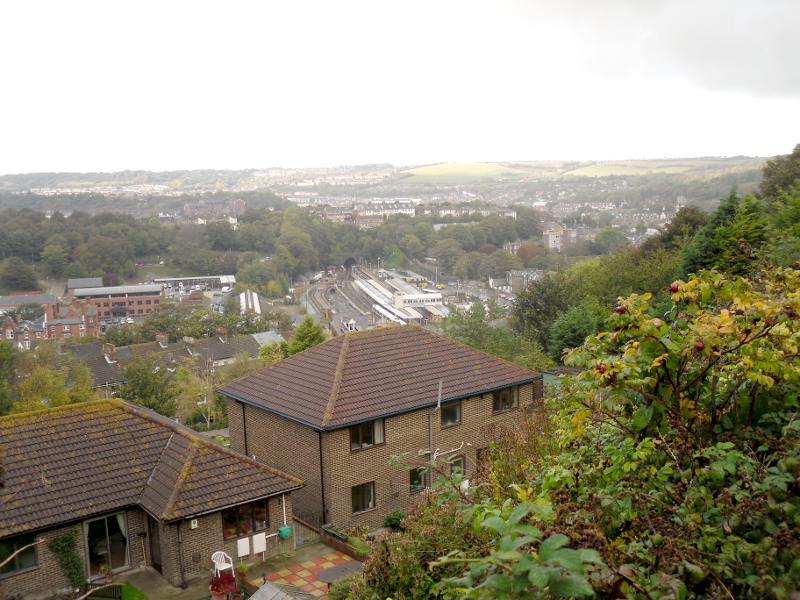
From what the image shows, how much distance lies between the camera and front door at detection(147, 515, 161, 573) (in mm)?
14148

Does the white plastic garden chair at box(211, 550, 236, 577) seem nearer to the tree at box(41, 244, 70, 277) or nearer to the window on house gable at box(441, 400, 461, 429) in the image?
the window on house gable at box(441, 400, 461, 429)

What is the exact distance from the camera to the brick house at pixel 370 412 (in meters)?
16.8

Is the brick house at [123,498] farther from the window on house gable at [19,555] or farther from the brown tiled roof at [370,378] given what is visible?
the brown tiled roof at [370,378]

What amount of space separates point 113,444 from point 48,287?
361 ft

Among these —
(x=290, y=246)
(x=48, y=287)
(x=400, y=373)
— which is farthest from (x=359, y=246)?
(x=400, y=373)

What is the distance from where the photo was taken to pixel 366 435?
17.1m

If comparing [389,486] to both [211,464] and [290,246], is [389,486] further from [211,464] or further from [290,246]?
[290,246]

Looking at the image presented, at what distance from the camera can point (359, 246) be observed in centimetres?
14550

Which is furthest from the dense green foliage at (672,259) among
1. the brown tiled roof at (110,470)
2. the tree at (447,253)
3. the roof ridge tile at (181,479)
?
the tree at (447,253)

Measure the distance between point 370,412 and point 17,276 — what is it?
108080mm

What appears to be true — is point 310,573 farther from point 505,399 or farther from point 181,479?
point 505,399

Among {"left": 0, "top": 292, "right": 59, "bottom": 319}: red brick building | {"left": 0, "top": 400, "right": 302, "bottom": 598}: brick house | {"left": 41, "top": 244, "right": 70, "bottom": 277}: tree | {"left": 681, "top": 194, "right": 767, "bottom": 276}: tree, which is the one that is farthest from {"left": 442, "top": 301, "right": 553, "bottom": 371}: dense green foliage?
{"left": 41, "top": 244, "right": 70, "bottom": 277}: tree

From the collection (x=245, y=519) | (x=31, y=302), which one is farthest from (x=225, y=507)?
(x=31, y=302)

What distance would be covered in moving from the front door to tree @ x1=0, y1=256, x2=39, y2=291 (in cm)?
10774
